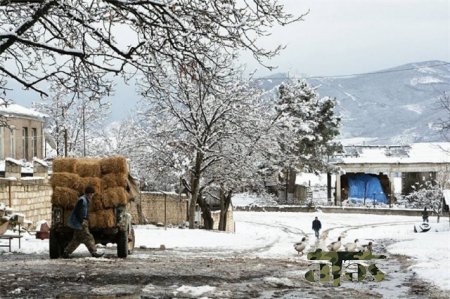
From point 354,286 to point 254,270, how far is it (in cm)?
271

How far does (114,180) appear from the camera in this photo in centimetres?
1684

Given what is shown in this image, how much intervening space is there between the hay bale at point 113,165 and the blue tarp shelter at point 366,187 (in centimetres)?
5964

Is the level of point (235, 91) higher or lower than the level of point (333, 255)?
higher

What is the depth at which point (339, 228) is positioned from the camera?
50.7 meters

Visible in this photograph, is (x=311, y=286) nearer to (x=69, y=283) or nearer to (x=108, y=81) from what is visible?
(x=69, y=283)

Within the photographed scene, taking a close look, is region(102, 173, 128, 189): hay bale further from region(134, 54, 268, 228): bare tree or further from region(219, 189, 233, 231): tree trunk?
region(219, 189, 233, 231): tree trunk

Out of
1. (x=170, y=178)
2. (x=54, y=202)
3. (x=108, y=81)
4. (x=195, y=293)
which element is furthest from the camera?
(x=170, y=178)

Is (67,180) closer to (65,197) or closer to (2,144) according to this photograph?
(65,197)

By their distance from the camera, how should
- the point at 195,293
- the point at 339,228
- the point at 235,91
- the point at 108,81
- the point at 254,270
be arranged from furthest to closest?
the point at 339,228 < the point at 235,91 < the point at 254,270 < the point at 108,81 < the point at 195,293

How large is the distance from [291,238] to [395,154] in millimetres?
35370

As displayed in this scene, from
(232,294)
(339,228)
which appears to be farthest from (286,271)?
(339,228)

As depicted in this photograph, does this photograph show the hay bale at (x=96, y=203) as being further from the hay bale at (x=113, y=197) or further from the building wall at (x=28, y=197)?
the building wall at (x=28, y=197)

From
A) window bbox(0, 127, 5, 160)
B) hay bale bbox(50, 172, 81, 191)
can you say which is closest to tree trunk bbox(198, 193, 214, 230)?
window bbox(0, 127, 5, 160)

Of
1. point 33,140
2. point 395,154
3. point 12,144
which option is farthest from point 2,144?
point 395,154
